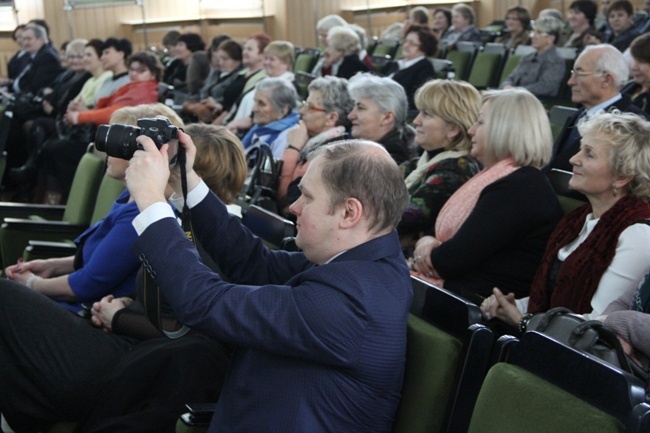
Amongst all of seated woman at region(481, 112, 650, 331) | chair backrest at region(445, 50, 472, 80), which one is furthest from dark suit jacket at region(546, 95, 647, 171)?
chair backrest at region(445, 50, 472, 80)

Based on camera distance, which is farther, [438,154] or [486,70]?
[486,70]

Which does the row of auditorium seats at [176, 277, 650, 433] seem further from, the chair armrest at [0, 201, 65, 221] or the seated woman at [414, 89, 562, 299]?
the chair armrest at [0, 201, 65, 221]

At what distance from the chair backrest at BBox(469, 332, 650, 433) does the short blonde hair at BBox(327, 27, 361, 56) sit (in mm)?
5608

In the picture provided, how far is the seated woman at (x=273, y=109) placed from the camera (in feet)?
15.6

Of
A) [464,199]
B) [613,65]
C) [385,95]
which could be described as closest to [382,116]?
[385,95]

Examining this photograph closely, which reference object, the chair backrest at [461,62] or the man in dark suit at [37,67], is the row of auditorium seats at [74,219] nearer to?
the chair backrest at [461,62]

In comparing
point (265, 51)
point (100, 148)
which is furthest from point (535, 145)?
point (265, 51)

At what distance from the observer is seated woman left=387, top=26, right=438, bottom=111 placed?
6.70 metres

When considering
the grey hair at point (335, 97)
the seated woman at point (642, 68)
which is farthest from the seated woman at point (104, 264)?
the seated woman at point (642, 68)

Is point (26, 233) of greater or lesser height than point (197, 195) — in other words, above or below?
below

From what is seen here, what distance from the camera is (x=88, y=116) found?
6.23 m

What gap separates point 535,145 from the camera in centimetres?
285

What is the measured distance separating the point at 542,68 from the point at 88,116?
3173 millimetres

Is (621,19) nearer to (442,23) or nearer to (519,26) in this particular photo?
(519,26)
